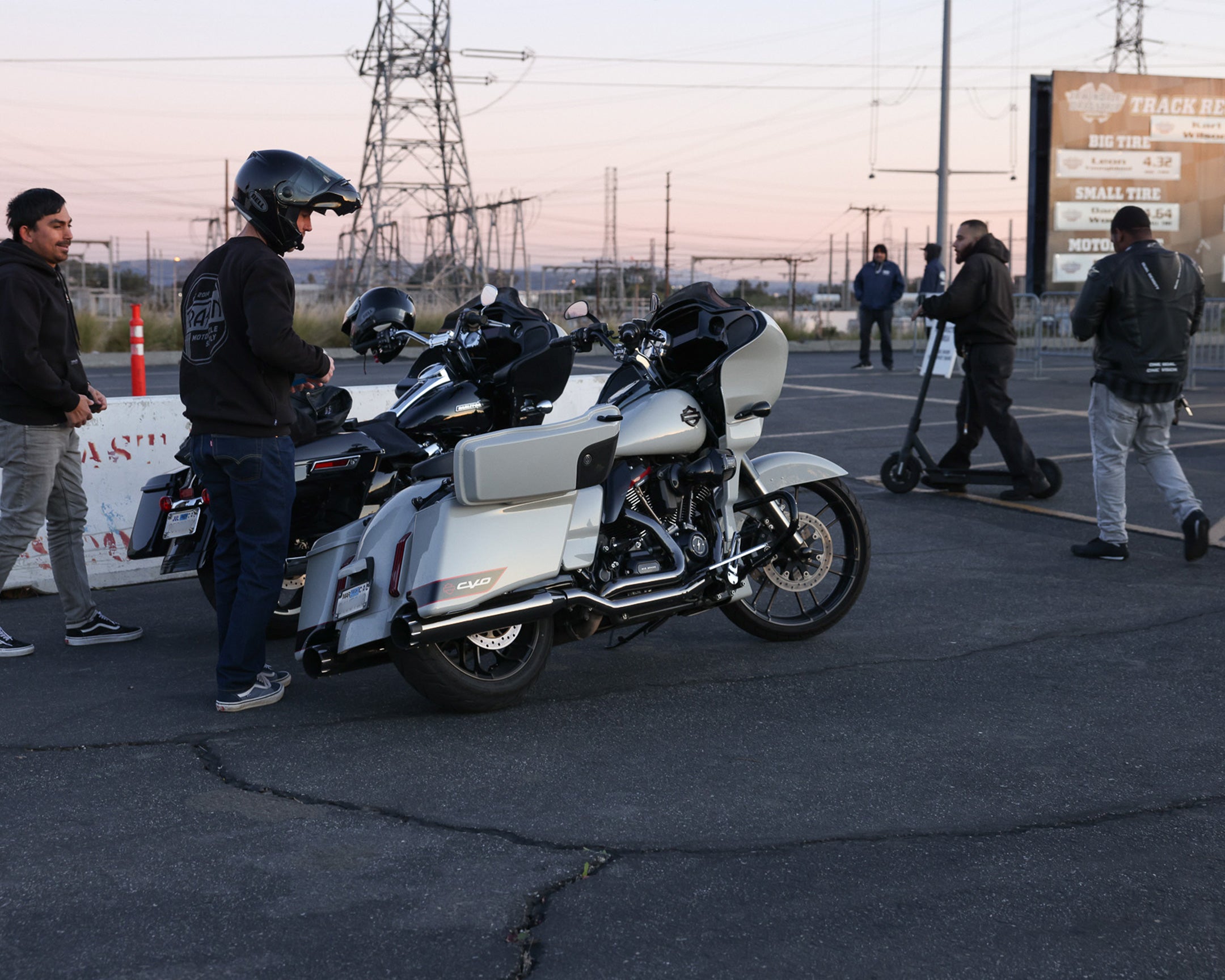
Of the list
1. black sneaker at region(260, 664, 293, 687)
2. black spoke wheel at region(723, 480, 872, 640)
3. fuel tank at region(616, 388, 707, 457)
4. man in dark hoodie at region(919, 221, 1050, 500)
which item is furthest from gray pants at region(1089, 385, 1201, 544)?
black sneaker at region(260, 664, 293, 687)

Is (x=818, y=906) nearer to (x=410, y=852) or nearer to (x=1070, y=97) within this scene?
(x=410, y=852)

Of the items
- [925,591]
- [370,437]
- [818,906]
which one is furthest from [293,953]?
[925,591]

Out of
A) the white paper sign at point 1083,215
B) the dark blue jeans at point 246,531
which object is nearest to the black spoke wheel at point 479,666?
the dark blue jeans at point 246,531

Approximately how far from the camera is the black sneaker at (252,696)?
4.78m

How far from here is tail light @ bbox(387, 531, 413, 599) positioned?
14.7ft

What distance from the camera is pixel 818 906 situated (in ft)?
10.5

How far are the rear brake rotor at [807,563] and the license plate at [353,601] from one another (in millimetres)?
1818

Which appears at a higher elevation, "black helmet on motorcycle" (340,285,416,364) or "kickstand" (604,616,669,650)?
"black helmet on motorcycle" (340,285,416,364)

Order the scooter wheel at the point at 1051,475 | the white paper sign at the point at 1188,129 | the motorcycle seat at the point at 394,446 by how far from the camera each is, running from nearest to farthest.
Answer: the motorcycle seat at the point at 394,446 → the scooter wheel at the point at 1051,475 → the white paper sign at the point at 1188,129

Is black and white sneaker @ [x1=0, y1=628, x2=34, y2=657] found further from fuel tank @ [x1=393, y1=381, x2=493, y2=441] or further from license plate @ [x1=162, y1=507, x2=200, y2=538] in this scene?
fuel tank @ [x1=393, y1=381, x2=493, y2=441]

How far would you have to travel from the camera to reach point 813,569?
5664 mm

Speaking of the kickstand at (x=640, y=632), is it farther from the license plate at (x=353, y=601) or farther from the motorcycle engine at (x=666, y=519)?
the license plate at (x=353, y=601)

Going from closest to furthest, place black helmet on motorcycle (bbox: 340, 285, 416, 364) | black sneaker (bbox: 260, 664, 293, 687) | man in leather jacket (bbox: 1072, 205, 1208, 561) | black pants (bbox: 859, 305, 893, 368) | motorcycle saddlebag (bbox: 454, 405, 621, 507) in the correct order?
motorcycle saddlebag (bbox: 454, 405, 621, 507) < black sneaker (bbox: 260, 664, 293, 687) < black helmet on motorcycle (bbox: 340, 285, 416, 364) < man in leather jacket (bbox: 1072, 205, 1208, 561) < black pants (bbox: 859, 305, 893, 368)

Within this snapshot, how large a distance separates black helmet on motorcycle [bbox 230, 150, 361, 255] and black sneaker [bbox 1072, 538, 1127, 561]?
15.4 ft
